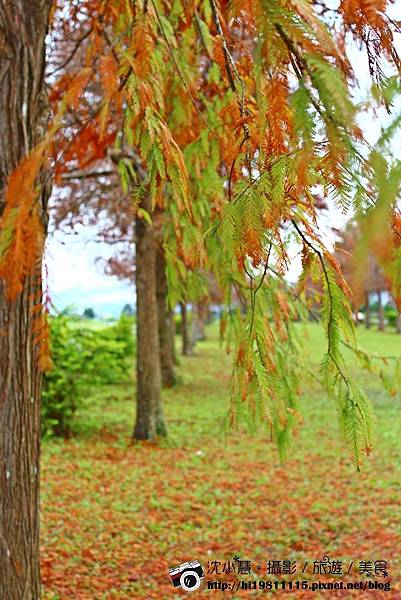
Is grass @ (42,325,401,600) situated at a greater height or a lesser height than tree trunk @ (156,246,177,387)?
lesser

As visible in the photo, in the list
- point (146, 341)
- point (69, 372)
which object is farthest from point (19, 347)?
point (146, 341)

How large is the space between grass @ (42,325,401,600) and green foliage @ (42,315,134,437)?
35 centimetres

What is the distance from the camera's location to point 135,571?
4691mm

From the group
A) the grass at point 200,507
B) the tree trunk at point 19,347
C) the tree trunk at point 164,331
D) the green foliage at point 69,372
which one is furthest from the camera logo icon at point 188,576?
the tree trunk at point 164,331

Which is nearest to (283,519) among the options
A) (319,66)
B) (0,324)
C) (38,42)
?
(0,324)

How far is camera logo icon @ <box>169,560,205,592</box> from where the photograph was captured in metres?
4.44

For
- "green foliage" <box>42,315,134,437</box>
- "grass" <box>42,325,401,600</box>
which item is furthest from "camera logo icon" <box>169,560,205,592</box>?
"green foliage" <box>42,315,134,437</box>

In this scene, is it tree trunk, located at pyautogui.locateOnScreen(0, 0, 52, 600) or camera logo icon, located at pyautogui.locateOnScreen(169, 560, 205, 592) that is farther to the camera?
camera logo icon, located at pyautogui.locateOnScreen(169, 560, 205, 592)

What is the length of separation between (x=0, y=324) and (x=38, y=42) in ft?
3.86

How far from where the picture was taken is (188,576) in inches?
179

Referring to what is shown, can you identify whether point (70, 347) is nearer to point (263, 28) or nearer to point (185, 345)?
point (263, 28)

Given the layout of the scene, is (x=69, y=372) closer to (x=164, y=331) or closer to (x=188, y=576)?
(x=188, y=576)

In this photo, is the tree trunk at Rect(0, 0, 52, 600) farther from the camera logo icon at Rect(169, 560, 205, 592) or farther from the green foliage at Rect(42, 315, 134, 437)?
the green foliage at Rect(42, 315, 134, 437)

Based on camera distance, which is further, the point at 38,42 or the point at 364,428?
the point at 38,42
